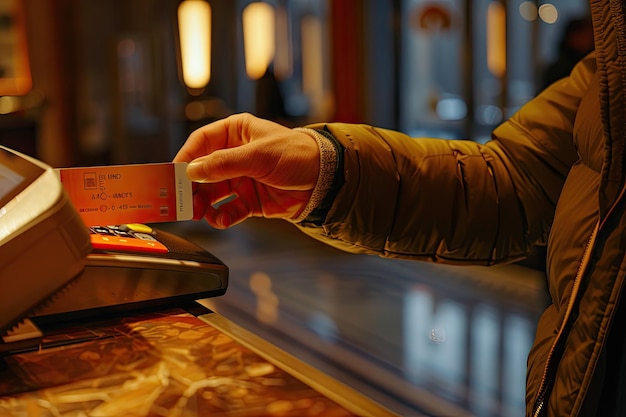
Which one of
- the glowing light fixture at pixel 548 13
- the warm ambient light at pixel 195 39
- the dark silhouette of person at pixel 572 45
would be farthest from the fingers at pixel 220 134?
the glowing light fixture at pixel 548 13

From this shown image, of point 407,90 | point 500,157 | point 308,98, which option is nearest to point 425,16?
point 407,90

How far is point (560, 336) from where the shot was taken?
0.91 m

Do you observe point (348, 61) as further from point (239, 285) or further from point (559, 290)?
point (559, 290)

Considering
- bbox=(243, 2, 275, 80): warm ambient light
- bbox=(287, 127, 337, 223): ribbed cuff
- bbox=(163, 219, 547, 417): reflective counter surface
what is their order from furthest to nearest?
bbox=(243, 2, 275, 80): warm ambient light < bbox=(163, 219, 547, 417): reflective counter surface < bbox=(287, 127, 337, 223): ribbed cuff

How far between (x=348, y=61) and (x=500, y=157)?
597cm

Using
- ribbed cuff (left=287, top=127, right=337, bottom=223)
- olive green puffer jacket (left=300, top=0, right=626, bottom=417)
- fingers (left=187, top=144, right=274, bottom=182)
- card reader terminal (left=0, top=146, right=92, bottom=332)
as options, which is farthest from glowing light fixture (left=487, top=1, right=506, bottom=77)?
card reader terminal (left=0, top=146, right=92, bottom=332)

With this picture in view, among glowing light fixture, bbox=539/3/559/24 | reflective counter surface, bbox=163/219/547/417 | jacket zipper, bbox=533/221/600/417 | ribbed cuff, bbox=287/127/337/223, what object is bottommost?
reflective counter surface, bbox=163/219/547/417

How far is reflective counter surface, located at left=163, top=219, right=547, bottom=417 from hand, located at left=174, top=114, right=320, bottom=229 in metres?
1.43

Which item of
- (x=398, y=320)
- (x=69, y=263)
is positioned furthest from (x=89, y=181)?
(x=398, y=320)

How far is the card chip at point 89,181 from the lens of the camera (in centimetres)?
94

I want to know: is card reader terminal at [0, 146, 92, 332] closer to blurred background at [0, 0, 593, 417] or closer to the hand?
the hand

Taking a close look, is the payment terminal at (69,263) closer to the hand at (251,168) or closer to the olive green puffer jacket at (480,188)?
the hand at (251,168)

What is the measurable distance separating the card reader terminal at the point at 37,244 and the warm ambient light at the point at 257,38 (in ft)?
22.5

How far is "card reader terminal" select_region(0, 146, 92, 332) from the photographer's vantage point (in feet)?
2.27
